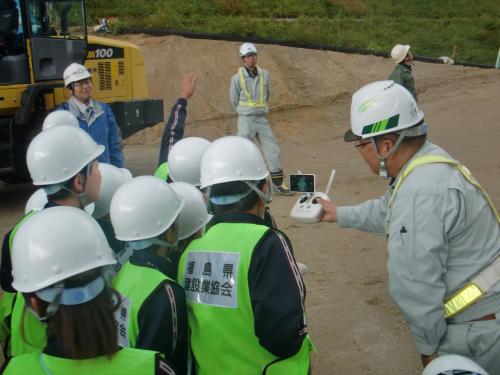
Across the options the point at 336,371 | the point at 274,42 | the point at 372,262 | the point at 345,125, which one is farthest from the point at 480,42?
the point at 336,371

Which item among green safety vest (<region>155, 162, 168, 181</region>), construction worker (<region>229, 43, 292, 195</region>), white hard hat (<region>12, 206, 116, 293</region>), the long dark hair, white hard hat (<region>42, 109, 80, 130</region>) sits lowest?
construction worker (<region>229, 43, 292, 195</region>)

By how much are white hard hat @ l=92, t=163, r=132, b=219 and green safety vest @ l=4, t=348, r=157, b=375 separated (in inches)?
68.7

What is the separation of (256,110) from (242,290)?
23.9 feet

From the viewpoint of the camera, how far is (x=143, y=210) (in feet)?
8.90

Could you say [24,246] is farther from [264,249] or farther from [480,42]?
[480,42]

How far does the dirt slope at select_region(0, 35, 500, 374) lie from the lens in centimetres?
517

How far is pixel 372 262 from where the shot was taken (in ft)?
22.0

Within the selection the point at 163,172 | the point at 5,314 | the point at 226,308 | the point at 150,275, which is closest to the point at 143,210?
the point at 150,275

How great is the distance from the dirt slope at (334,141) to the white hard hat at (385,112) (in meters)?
Result: 2.50

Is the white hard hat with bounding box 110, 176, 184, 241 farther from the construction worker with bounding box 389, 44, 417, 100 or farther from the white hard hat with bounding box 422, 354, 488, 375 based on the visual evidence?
the construction worker with bounding box 389, 44, 417, 100

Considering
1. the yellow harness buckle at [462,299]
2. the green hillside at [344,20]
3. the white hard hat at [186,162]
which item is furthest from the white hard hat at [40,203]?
the green hillside at [344,20]

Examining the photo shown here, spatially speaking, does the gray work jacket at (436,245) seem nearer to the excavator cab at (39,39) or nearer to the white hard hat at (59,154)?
the white hard hat at (59,154)

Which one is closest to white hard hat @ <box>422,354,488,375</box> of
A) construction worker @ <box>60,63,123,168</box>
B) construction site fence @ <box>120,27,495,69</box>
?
construction worker @ <box>60,63,123,168</box>

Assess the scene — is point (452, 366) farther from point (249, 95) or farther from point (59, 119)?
point (249, 95)
